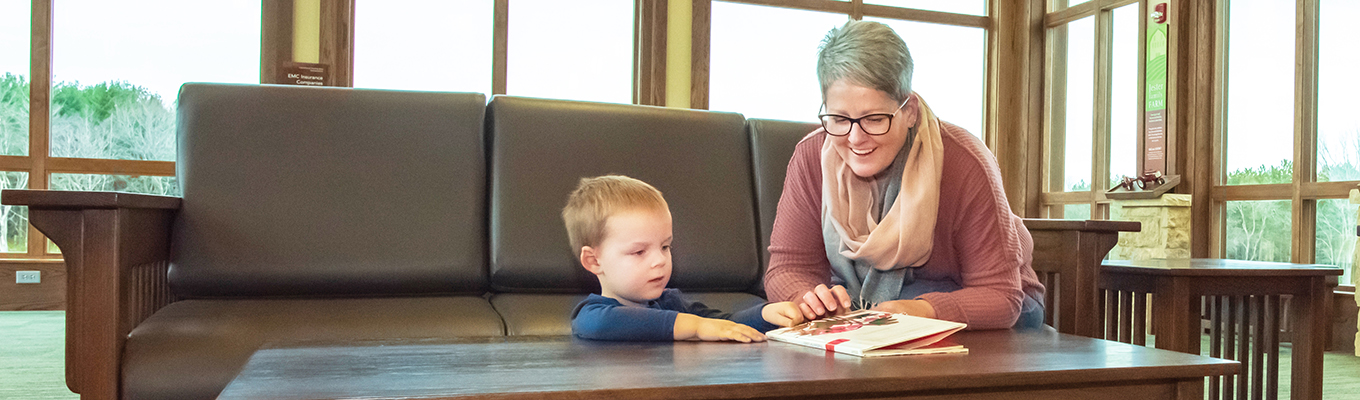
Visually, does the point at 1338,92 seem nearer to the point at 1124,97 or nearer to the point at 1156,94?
the point at 1156,94

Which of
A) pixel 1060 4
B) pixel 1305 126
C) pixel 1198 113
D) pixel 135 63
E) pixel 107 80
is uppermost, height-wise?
pixel 1060 4

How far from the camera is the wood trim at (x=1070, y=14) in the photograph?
5.64 meters

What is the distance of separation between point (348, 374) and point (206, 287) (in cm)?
116

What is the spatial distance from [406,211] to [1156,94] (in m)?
4.42

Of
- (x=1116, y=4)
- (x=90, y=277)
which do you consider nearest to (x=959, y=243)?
(x=90, y=277)

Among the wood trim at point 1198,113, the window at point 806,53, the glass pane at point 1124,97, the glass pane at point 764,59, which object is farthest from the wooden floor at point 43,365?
the glass pane at point 764,59

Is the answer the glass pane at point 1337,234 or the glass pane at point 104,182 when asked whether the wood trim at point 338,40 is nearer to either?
the glass pane at point 104,182

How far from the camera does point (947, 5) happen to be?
6.18 meters

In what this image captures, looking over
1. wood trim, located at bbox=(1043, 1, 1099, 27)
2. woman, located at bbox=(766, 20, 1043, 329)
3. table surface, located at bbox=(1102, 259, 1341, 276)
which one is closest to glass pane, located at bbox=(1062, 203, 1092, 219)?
wood trim, located at bbox=(1043, 1, 1099, 27)

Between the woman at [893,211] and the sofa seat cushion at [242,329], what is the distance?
651 millimetres

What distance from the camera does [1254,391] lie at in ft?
7.84

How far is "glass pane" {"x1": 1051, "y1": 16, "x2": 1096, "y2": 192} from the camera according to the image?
5695mm

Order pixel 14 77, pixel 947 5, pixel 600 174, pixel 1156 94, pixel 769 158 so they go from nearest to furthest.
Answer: pixel 600 174 → pixel 769 158 → pixel 14 77 → pixel 1156 94 → pixel 947 5

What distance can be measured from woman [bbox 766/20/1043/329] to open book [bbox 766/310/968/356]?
88 mm
